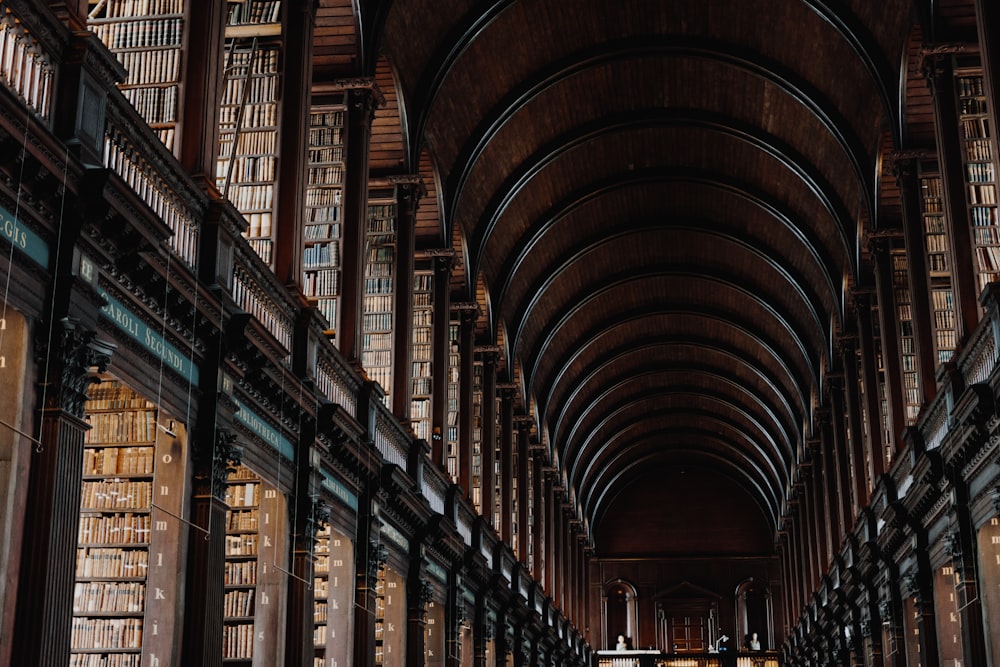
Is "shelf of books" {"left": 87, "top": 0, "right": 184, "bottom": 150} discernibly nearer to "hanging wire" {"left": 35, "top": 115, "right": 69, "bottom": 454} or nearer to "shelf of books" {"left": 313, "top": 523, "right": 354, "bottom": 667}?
"hanging wire" {"left": 35, "top": 115, "right": 69, "bottom": 454}

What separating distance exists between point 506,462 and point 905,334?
9.35m

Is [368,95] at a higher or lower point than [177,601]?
higher

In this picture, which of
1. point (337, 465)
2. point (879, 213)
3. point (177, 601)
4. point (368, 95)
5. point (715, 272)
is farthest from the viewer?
point (715, 272)

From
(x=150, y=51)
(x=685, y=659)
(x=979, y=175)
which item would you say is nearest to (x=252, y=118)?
(x=150, y=51)

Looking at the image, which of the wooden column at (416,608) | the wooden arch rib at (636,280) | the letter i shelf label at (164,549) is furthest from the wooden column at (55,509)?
the wooden arch rib at (636,280)

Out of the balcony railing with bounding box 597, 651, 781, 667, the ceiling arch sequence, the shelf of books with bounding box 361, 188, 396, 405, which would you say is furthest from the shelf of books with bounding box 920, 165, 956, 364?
the balcony railing with bounding box 597, 651, 781, 667

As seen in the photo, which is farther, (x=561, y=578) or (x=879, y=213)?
(x=561, y=578)

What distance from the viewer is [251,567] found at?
1165 centimetres

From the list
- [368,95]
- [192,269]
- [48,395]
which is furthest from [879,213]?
[48,395]

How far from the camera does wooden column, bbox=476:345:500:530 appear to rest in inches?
880

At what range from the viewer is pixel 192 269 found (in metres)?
9.03

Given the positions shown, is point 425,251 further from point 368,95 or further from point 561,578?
point 561,578

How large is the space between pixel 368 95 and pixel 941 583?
899cm

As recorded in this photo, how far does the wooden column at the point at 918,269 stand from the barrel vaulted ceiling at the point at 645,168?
2.08 feet
